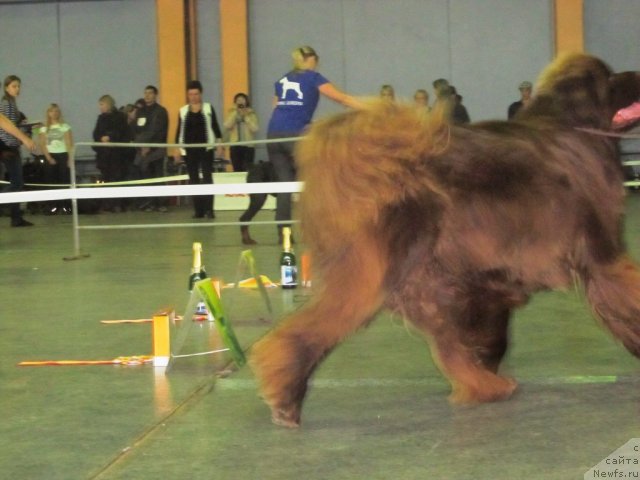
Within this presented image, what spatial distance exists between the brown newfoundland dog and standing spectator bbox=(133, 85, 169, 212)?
13.8 meters

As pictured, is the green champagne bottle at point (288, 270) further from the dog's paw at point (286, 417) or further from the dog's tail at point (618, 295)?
the dog's tail at point (618, 295)

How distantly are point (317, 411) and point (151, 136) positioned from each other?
45.2 ft

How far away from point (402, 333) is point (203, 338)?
104cm

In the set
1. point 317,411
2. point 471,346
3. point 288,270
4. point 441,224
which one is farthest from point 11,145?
point 441,224

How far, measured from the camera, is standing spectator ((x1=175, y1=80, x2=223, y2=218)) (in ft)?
48.1

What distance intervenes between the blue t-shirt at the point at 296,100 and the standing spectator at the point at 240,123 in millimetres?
7563

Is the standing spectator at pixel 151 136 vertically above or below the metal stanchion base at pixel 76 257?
above

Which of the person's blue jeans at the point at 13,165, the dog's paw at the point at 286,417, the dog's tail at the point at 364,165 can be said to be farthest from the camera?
the person's blue jeans at the point at 13,165

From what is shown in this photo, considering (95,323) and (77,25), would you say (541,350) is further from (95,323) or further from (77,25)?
(77,25)

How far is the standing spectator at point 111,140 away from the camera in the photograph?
17.0 metres

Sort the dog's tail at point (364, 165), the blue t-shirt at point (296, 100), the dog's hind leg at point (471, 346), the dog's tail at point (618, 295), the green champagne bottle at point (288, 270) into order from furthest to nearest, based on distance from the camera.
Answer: the blue t-shirt at point (296, 100), the green champagne bottle at point (288, 270), the dog's hind leg at point (471, 346), the dog's tail at point (618, 295), the dog's tail at point (364, 165)

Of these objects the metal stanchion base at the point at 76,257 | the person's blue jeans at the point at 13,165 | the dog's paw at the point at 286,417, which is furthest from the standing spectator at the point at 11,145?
the dog's paw at the point at 286,417

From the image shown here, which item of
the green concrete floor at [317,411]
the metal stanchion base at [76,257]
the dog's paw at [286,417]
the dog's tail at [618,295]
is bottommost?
the green concrete floor at [317,411]

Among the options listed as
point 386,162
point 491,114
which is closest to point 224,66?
point 491,114
